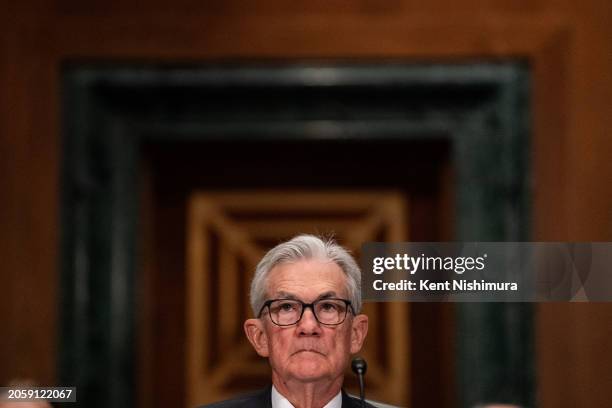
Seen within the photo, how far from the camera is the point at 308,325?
1.03 meters

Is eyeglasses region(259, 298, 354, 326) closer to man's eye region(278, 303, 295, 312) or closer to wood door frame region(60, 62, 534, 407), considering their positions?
man's eye region(278, 303, 295, 312)

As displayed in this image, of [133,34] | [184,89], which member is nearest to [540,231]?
[184,89]

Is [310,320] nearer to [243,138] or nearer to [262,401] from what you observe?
[262,401]

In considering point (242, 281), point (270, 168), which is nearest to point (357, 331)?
point (242, 281)

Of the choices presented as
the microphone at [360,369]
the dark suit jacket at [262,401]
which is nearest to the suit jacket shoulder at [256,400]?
the dark suit jacket at [262,401]

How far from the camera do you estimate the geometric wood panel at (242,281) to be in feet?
4.63

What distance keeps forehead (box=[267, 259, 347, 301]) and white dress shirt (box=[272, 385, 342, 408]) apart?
109 millimetres

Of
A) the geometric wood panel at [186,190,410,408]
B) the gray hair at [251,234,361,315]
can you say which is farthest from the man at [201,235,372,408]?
the geometric wood panel at [186,190,410,408]

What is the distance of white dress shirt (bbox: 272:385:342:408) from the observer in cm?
103

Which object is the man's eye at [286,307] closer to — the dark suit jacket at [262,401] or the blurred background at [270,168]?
the dark suit jacket at [262,401]

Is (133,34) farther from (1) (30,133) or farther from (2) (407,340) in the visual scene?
(2) (407,340)

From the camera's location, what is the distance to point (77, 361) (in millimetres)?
1417

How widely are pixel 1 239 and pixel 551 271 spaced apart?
2.57ft

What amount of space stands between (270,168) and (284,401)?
1.72 ft
